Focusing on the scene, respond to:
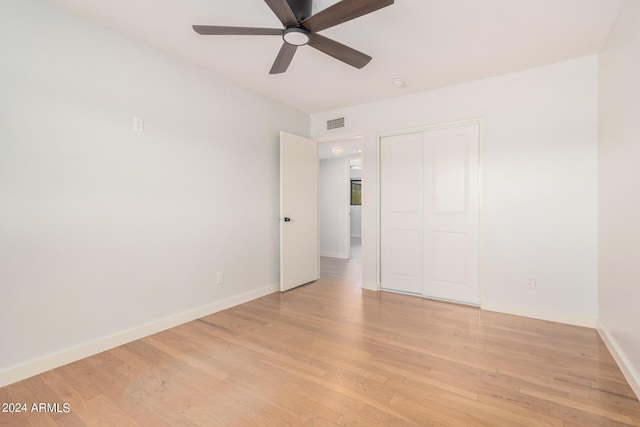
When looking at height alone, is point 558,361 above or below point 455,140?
below

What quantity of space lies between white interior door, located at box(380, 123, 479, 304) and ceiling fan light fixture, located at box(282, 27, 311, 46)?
2.16 meters

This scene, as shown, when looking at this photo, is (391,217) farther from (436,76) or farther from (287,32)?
(287,32)

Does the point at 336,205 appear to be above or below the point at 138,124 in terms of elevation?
below

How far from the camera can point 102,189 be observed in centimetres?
231

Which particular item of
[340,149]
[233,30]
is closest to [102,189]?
[233,30]

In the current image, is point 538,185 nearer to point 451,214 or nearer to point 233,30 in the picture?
point 451,214

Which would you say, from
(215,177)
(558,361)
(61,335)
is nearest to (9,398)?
(61,335)

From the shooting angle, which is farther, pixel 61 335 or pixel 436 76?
pixel 436 76

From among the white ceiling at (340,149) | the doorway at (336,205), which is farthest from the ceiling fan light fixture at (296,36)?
the doorway at (336,205)

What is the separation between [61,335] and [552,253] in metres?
4.26

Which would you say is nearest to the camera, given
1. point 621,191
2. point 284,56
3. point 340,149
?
point 621,191

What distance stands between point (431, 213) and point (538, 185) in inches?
43.1

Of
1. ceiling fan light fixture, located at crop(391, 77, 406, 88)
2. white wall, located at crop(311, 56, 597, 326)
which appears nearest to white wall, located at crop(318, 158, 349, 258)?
ceiling fan light fixture, located at crop(391, 77, 406, 88)

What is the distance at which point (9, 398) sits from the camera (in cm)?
175
